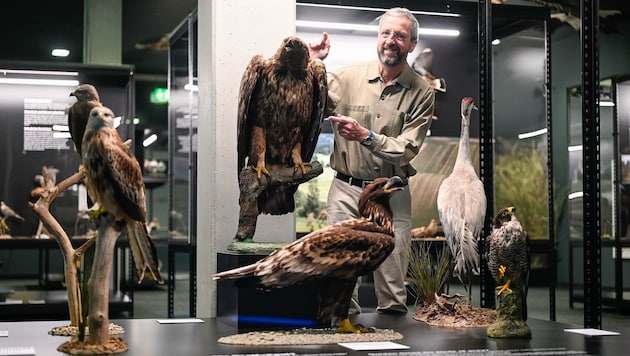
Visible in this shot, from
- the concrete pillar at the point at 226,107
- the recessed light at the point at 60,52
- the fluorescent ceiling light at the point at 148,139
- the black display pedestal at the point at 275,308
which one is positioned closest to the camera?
the black display pedestal at the point at 275,308

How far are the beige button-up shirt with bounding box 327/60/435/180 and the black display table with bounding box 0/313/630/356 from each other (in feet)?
2.56

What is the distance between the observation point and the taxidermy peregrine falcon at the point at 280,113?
12.8ft

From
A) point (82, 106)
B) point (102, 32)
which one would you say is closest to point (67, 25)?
point (102, 32)

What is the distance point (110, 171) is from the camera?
2.86m

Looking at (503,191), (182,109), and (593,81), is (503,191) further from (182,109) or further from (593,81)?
(593,81)

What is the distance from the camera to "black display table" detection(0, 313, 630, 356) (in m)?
3.04

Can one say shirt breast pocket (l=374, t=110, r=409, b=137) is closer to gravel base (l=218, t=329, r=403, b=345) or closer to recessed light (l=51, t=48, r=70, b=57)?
gravel base (l=218, t=329, r=403, b=345)

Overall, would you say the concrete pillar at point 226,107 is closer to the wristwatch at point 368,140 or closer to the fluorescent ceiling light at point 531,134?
the wristwatch at point 368,140

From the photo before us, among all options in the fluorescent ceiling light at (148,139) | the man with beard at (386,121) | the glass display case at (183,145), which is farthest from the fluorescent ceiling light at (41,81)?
the man with beard at (386,121)

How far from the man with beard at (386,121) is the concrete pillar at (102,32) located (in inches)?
210

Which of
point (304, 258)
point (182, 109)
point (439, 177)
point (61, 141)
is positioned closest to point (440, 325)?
point (304, 258)

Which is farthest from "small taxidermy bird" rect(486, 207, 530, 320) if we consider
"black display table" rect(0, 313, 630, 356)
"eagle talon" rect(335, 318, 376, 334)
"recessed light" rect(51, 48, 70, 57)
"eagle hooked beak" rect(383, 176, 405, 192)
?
"recessed light" rect(51, 48, 70, 57)

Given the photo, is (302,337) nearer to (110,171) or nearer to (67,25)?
(110,171)

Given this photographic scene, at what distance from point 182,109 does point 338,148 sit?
10.1 feet
